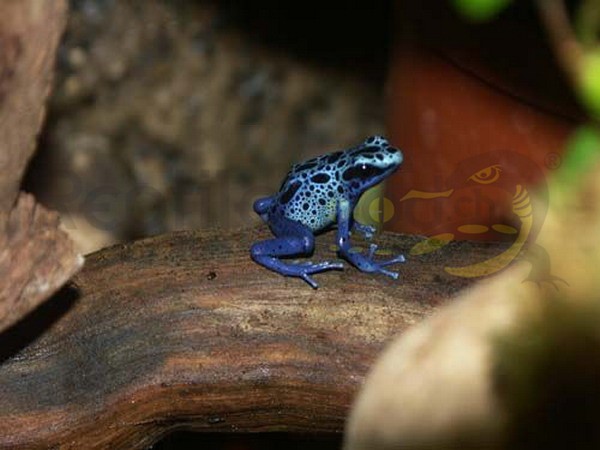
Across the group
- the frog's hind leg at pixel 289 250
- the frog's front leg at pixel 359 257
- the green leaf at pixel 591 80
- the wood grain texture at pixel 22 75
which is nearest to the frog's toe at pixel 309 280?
the frog's hind leg at pixel 289 250

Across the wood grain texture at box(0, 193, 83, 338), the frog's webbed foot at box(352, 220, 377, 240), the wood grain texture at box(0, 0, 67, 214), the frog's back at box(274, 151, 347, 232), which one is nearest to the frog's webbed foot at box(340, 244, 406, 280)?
the frog's webbed foot at box(352, 220, 377, 240)

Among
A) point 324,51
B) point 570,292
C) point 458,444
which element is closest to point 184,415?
point 458,444

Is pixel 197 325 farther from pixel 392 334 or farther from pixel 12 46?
pixel 12 46

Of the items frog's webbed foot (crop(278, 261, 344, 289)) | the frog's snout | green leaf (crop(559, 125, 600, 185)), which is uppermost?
green leaf (crop(559, 125, 600, 185))

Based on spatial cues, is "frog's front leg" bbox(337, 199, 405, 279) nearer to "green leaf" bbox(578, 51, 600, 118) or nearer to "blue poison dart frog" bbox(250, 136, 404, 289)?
"blue poison dart frog" bbox(250, 136, 404, 289)

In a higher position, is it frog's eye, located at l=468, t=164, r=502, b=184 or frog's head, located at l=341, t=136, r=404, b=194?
frog's eye, located at l=468, t=164, r=502, b=184

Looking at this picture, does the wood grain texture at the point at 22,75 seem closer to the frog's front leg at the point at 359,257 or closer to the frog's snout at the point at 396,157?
the frog's front leg at the point at 359,257
